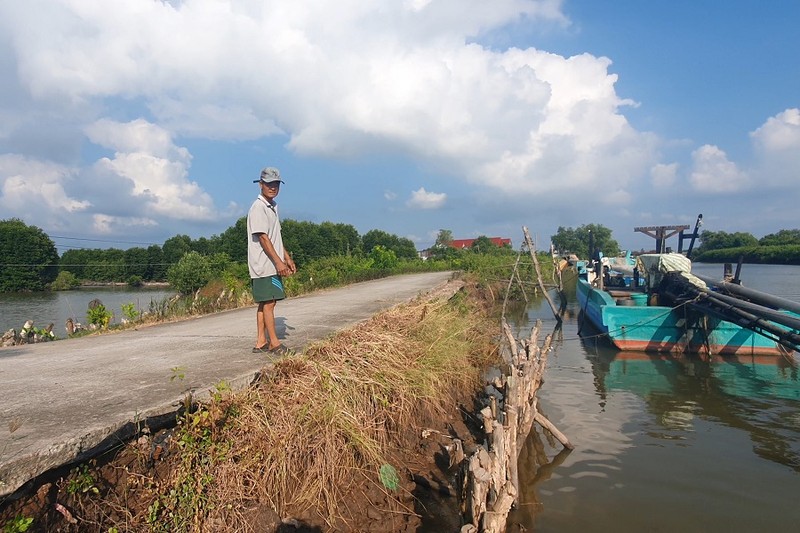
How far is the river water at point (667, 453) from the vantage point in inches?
177

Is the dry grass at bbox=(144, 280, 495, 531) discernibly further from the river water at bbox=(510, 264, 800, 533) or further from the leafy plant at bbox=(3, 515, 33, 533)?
the river water at bbox=(510, 264, 800, 533)

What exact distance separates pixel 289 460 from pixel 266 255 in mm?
2217

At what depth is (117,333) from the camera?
22.4 ft

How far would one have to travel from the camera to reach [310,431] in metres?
3.48

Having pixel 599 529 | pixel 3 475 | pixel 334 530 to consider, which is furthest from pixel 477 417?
pixel 3 475

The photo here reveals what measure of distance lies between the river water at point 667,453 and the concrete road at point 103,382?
10.6 ft

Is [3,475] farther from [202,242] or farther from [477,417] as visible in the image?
[202,242]

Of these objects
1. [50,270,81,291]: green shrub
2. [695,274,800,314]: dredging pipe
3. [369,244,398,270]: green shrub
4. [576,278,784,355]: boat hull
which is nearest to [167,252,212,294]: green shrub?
[369,244,398,270]: green shrub

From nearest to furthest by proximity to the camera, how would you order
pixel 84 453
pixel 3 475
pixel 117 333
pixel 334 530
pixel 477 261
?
pixel 3 475 → pixel 84 453 → pixel 334 530 → pixel 117 333 → pixel 477 261

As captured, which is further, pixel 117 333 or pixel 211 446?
pixel 117 333

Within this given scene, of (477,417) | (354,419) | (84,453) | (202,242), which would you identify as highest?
(202,242)

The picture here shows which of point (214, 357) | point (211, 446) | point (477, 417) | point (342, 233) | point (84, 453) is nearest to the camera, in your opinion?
point (84, 453)

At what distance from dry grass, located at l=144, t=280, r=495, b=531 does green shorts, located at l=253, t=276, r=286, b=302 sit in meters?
0.67

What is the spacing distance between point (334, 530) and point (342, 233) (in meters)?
59.2
